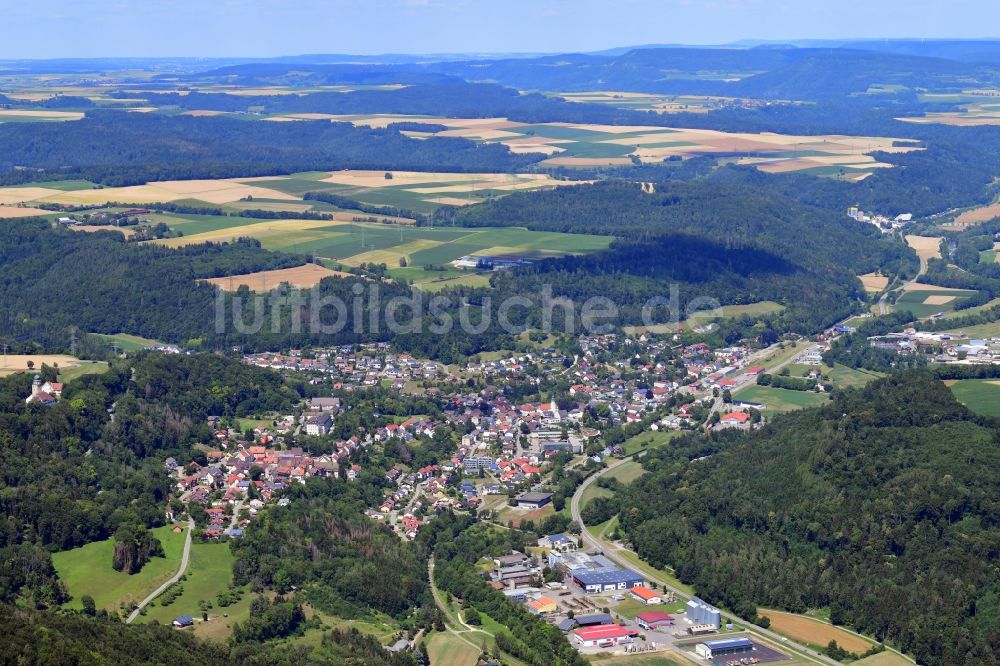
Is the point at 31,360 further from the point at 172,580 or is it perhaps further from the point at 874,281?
the point at 874,281

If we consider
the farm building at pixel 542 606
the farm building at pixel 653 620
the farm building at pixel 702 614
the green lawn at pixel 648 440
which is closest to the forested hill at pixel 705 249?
the green lawn at pixel 648 440

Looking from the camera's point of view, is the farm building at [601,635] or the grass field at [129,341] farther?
the grass field at [129,341]

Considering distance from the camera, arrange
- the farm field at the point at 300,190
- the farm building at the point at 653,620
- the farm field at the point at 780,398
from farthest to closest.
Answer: the farm field at the point at 300,190
the farm field at the point at 780,398
the farm building at the point at 653,620

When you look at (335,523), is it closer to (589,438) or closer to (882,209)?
(589,438)

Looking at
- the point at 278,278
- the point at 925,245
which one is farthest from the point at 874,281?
the point at 278,278

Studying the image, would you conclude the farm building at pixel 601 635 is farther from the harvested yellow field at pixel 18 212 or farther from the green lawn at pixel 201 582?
the harvested yellow field at pixel 18 212

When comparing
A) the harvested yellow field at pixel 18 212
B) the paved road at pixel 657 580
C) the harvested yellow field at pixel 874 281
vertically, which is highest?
the harvested yellow field at pixel 18 212

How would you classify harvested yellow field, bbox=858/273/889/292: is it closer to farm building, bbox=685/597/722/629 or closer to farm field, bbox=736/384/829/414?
farm field, bbox=736/384/829/414
